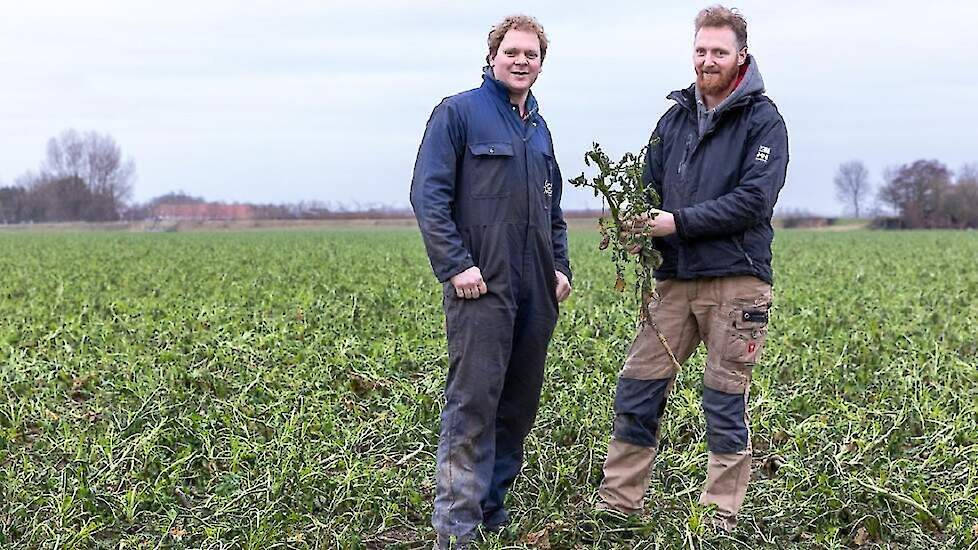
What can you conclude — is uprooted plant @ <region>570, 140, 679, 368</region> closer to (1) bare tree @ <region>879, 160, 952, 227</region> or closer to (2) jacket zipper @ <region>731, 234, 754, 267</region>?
(2) jacket zipper @ <region>731, 234, 754, 267</region>

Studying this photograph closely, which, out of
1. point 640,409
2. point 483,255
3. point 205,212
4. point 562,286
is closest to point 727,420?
point 640,409

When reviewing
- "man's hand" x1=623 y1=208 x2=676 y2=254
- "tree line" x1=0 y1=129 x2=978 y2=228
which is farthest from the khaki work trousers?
"tree line" x1=0 y1=129 x2=978 y2=228

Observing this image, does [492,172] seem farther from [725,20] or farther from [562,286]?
[725,20]

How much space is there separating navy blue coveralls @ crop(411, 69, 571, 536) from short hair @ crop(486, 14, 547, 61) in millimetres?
153

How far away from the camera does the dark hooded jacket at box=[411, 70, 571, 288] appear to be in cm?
382

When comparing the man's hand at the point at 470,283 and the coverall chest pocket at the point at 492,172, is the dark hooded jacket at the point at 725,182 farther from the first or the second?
the man's hand at the point at 470,283

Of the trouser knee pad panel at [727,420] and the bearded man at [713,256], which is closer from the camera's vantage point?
the bearded man at [713,256]

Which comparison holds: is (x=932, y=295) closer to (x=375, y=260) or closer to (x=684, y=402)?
(x=684, y=402)

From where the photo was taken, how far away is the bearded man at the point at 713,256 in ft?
12.9

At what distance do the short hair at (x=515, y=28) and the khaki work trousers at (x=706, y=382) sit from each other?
1.14 meters

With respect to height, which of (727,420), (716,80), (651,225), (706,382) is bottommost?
(727,420)

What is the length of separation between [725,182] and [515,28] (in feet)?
3.41

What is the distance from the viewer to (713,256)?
13.3 feet

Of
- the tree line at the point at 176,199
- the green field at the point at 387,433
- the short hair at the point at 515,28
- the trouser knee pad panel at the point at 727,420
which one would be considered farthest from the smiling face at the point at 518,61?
the tree line at the point at 176,199
